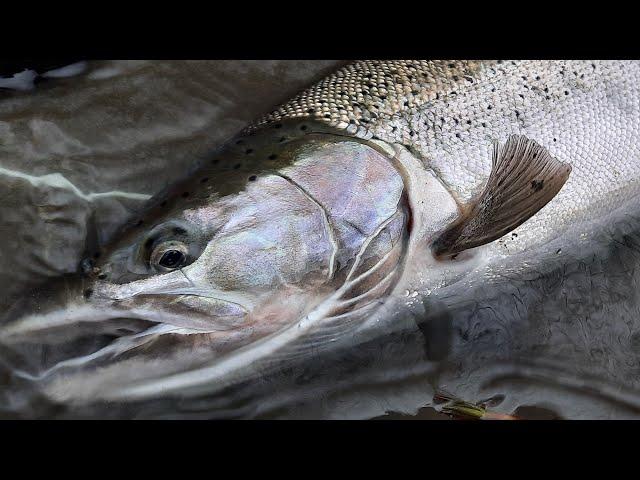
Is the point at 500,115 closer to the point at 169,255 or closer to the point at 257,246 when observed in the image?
the point at 257,246

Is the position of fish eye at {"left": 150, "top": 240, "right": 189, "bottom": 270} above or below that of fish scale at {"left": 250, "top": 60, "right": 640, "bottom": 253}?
below

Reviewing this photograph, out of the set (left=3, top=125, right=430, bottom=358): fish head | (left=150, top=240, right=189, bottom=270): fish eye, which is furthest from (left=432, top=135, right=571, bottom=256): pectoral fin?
(left=150, top=240, right=189, bottom=270): fish eye

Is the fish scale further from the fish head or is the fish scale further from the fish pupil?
the fish pupil

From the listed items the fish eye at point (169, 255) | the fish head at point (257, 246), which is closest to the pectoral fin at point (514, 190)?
the fish head at point (257, 246)

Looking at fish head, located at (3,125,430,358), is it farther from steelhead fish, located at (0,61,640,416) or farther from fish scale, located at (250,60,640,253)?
fish scale, located at (250,60,640,253)

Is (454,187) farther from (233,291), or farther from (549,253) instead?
(233,291)

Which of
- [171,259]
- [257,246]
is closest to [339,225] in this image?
[257,246]

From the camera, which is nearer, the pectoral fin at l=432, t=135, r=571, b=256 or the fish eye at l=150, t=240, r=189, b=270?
the fish eye at l=150, t=240, r=189, b=270
